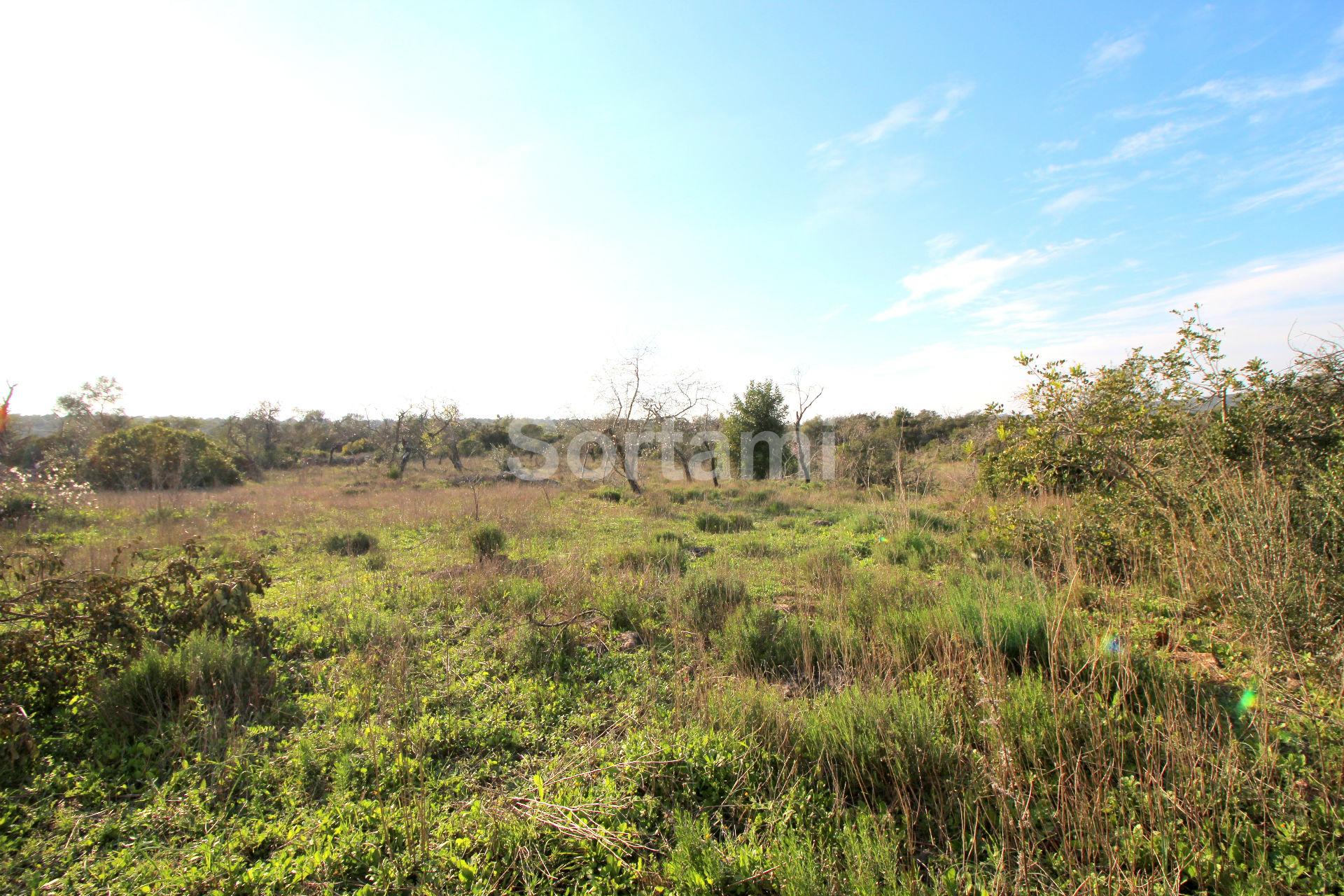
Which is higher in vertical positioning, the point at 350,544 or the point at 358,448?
the point at 358,448

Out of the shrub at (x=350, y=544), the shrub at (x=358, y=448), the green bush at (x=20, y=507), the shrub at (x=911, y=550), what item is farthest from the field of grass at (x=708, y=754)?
the shrub at (x=358, y=448)

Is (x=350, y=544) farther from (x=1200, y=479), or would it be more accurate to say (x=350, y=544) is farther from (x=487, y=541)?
(x=1200, y=479)

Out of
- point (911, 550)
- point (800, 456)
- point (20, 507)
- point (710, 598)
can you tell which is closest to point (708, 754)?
point (710, 598)

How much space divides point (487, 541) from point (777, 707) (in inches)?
247

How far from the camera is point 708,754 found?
277 centimetres

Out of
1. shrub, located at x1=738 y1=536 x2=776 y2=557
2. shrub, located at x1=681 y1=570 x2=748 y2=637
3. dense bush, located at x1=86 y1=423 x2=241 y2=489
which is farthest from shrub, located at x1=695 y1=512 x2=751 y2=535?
dense bush, located at x1=86 y1=423 x2=241 y2=489

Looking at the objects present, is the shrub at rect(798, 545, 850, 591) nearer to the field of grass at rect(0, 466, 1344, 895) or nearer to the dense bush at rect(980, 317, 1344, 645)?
the field of grass at rect(0, 466, 1344, 895)

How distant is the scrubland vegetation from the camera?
83.6 inches

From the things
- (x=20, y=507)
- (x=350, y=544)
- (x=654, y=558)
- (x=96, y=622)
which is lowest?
(x=654, y=558)

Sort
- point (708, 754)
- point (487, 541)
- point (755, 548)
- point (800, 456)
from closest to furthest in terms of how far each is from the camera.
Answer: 1. point (708, 754)
2. point (487, 541)
3. point (755, 548)
4. point (800, 456)

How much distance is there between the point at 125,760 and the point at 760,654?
3.97 metres

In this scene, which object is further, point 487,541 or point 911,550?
point 487,541

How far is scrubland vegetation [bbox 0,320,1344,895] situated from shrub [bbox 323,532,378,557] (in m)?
2.45

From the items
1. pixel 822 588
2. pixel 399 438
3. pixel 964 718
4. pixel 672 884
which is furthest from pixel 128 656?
pixel 399 438
